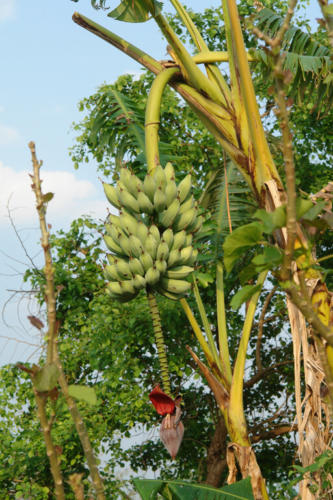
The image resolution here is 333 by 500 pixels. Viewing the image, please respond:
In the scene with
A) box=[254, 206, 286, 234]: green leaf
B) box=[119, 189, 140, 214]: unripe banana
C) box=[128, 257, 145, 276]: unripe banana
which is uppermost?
box=[119, 189, 140, 214]: unripe banana

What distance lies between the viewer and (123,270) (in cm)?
230

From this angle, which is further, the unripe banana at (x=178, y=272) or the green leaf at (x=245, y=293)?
the unripe banana at (x=178, y=272)

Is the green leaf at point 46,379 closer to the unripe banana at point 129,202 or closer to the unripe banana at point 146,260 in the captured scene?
the unripe banana at point 146,260

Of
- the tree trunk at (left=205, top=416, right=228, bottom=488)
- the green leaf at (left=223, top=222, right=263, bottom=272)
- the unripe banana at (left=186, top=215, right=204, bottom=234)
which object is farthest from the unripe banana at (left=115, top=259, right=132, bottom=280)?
the tree trunk at (left=205, top=416, right=228, bottom=488)

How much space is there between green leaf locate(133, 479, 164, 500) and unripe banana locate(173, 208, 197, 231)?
3.30ft

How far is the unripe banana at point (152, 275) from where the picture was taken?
223 cm

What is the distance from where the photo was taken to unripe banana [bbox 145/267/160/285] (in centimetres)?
223

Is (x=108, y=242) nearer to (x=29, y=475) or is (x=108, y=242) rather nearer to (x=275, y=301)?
(x=29, y=475)

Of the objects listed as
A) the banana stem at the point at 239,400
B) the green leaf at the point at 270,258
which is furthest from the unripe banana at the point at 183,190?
the green leaf at the point at 270,258

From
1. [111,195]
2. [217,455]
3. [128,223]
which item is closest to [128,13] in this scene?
[111,195]

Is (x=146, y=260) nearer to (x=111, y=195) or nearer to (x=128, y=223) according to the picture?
(x=128, y=223)

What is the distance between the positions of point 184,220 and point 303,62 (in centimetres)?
136

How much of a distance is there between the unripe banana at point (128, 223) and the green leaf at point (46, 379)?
5.66 ft

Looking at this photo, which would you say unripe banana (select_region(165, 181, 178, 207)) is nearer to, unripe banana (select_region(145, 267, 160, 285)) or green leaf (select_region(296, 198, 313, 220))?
unripe banana (select_region(145, 267, 160, 285))
